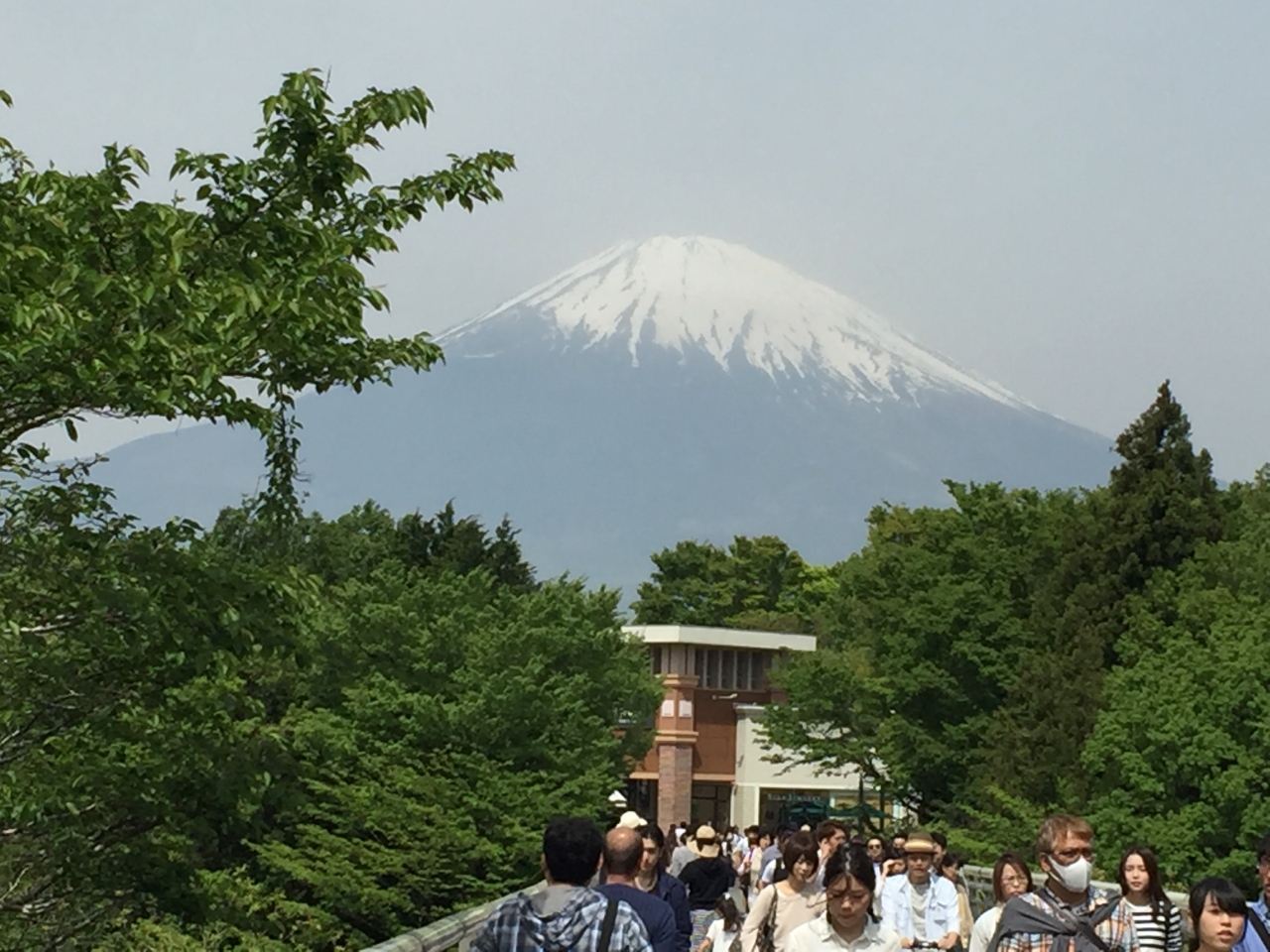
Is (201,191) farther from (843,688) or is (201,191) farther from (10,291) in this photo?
(843,688)

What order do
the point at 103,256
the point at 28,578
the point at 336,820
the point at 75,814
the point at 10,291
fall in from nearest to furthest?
the point at 10,291 → the point at 103,256 → the point at 28,578 → the point at 75,814 → the point at 336,820

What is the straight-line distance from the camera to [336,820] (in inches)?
1799

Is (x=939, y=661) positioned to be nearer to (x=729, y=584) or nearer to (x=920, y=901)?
(x=920, y=901)

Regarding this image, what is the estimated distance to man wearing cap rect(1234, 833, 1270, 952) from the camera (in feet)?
25.3

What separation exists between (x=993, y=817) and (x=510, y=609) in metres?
14.2

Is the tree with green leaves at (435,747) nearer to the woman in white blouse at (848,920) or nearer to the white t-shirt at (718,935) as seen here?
the white t-shirt at (718,935)

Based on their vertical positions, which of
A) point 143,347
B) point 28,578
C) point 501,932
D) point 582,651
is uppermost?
point 582,651

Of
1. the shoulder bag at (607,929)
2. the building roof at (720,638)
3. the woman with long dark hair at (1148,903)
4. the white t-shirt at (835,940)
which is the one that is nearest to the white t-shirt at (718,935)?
the woman with long dark hair at (1148,903)

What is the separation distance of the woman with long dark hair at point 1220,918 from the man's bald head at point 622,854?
2.17m

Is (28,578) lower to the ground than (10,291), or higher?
lower

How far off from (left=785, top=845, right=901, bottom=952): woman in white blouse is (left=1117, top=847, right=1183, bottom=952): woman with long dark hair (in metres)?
2.65

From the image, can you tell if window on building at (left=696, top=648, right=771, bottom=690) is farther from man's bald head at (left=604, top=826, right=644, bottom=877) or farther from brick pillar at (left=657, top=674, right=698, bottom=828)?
man's bald head at (left=604, top=826, right=644, bottom=877)

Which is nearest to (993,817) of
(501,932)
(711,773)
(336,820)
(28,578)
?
(336,820)

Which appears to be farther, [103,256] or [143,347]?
[103,256]
